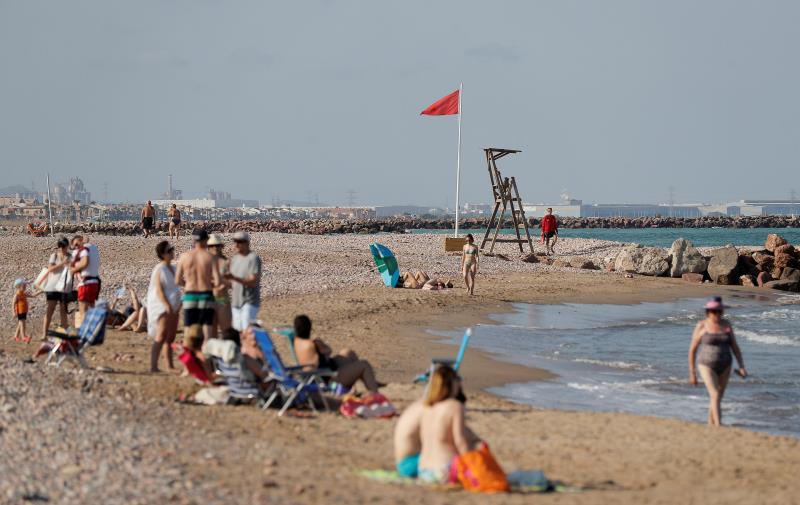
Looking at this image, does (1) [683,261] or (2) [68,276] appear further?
(1) [683,261]

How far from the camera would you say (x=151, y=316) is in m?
12.0

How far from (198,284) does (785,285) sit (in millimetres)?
23434

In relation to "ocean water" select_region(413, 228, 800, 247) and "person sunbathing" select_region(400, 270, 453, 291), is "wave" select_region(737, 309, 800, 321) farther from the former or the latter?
"ocean water" select_region(413, 228, 800, 247)

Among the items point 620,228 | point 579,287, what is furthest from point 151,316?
point 620,228

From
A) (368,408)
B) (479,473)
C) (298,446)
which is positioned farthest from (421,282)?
(479,473)

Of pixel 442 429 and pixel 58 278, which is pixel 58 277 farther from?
pixel 442 429

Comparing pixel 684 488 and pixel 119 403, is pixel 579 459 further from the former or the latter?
pixel 119 403

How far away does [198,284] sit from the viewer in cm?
1175

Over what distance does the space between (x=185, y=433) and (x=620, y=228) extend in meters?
109

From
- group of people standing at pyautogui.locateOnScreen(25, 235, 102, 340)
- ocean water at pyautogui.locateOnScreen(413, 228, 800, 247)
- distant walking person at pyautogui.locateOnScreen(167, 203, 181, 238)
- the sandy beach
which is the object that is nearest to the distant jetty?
ocean water at pyautogui.locateOnScreen(413, 228, 800, 247)

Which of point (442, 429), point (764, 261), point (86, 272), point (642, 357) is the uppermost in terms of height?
point (86, 272)

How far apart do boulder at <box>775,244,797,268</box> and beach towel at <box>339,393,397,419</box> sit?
83.4 ft

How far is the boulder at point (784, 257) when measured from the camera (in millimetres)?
33375

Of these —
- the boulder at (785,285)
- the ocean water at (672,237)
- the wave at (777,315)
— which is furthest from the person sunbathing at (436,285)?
the ocean water at (672,237)
